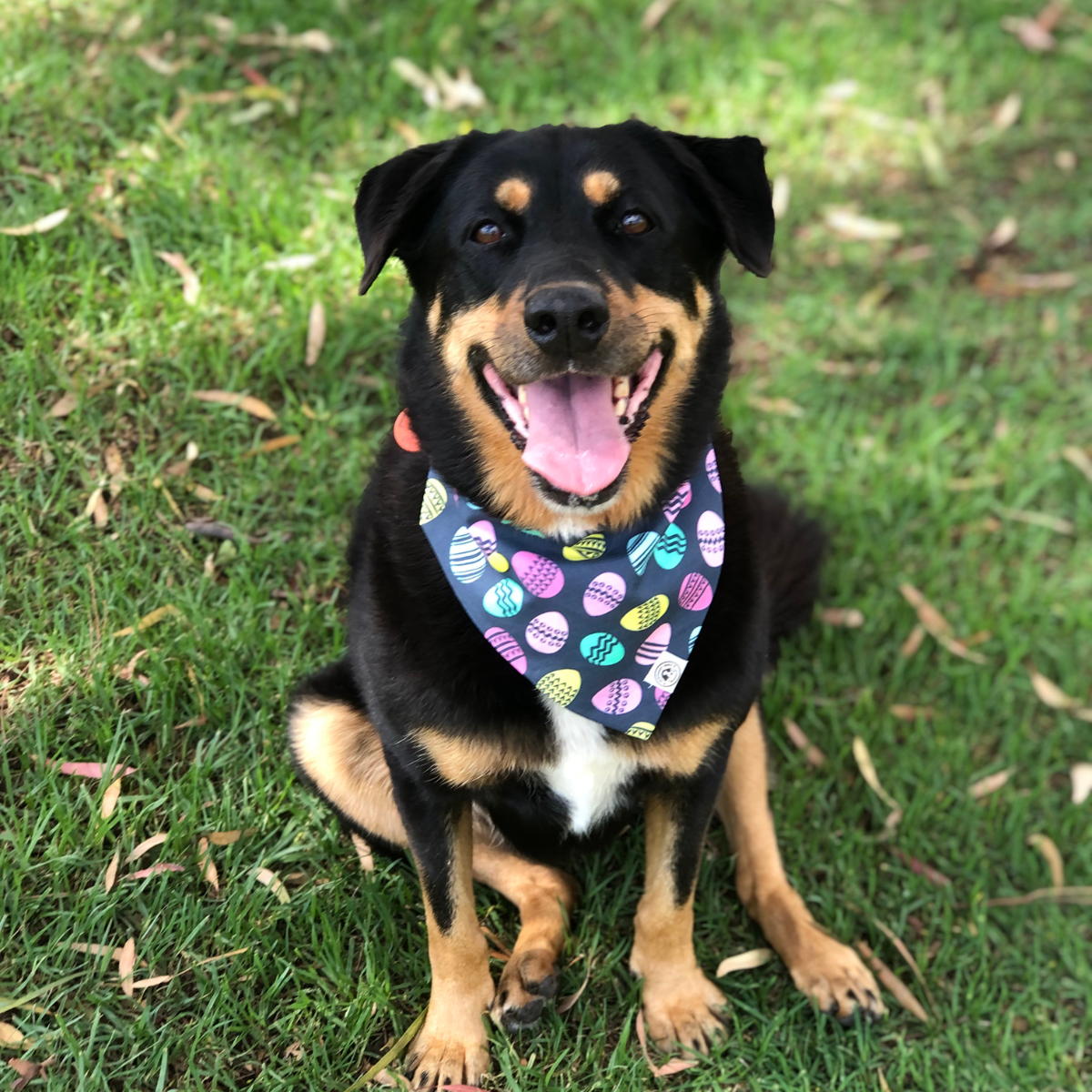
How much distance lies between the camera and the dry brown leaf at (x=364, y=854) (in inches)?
122

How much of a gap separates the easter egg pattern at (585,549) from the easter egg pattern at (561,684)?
0.90 feet

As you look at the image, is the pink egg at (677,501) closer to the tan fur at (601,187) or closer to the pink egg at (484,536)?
the pink egg at (484,536)

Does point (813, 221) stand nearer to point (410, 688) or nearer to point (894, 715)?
point (894, 715)

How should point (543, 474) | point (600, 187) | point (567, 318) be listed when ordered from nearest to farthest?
1. point (567, 318)
2. point (543, 474)
3. point (600, 187)

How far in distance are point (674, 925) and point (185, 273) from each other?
2.89 m

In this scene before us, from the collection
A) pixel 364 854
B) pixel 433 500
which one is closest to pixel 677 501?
pixel 433 500

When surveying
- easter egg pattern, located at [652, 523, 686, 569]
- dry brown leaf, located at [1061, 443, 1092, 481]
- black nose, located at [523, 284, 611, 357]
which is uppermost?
black nose, located at [523, 284, 611, 357]

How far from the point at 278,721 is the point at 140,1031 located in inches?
36.7

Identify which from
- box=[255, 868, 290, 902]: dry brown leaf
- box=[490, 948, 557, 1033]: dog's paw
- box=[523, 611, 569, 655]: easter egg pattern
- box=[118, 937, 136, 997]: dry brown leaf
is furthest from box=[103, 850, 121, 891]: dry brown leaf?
box=[523, 611, 569, 655]: easter egg pattern

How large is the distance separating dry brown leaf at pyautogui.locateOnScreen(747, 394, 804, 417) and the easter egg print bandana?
2.20 metres

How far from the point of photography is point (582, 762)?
2678mm

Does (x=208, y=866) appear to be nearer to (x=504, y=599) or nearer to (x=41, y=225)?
(x=504, y=599)

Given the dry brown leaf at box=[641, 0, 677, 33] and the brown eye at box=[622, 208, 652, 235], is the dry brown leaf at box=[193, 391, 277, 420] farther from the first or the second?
the dry brown leaf at box=[641, 0, 677, 33]

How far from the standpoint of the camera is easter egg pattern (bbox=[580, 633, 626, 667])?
264 cm
